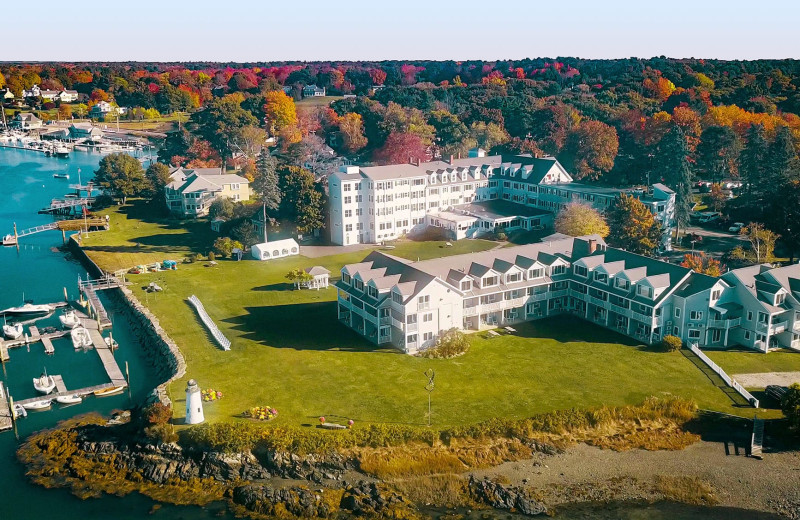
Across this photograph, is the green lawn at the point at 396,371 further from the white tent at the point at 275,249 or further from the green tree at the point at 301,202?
the green tree at the point at 301,202

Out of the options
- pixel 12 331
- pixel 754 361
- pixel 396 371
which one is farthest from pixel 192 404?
pixel 754 361

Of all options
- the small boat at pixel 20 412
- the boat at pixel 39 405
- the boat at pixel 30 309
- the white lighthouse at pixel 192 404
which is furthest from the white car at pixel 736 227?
the small boat at pixel 20 412

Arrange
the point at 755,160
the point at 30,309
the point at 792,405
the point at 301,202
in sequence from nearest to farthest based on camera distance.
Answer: the point at 792,405, the point at 30,309, the point at 301,202, the point at 755,160

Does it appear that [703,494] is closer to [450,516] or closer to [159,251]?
[450,516]

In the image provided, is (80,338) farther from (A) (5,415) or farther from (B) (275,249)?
(B) (275,249)

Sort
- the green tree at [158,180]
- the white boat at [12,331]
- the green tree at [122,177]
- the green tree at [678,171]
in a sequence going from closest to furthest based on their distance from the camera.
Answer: the white boat at [12,331], the green tree at [678,171], the green tree at [158,180], the green tree at [122,177]

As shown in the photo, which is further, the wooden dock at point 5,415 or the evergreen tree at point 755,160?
the evergreen tree at point 755,160

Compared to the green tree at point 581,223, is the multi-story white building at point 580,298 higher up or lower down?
lower down
